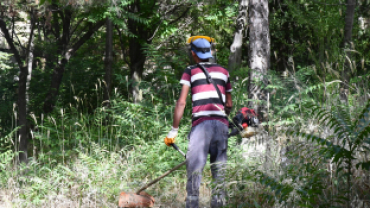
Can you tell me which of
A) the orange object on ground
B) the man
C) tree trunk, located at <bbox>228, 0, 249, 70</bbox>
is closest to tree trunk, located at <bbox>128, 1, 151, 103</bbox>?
tree trunk, located at <bbox>228, 0, 249, 70</bbox>

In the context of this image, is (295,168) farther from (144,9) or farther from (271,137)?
(144,9)

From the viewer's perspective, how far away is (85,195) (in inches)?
200

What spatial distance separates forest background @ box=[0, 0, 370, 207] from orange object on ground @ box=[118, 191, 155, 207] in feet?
1.15

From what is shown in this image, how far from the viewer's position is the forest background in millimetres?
3664

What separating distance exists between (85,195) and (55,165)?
5.02 ft

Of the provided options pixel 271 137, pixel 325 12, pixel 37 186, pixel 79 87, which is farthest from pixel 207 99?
pixel 79 87

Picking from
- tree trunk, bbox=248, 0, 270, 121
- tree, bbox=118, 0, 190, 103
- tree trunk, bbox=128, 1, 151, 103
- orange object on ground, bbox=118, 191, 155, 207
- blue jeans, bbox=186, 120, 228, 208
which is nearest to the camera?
blue jeans, bbox=186, 120, 228, 208

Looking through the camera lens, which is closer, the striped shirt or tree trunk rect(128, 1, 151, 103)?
the striped shirt

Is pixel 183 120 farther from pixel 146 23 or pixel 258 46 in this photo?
pixel 146 23

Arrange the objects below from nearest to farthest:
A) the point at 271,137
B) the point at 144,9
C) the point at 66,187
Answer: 1. the point at 271,137
2. the point at 66,187
3. the point at 144,9

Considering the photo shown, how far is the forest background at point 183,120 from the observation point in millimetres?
3664

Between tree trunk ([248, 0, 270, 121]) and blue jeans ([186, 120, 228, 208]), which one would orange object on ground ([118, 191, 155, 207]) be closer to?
blue jeans ([186, 120, 228, 208])

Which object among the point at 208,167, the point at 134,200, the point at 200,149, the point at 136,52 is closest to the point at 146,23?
the point at 136,52

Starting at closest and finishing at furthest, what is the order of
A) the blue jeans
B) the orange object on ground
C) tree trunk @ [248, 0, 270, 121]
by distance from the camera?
the blue jeans → the orange object on ground → tree trunk @ [248, 0, 270, 121]
